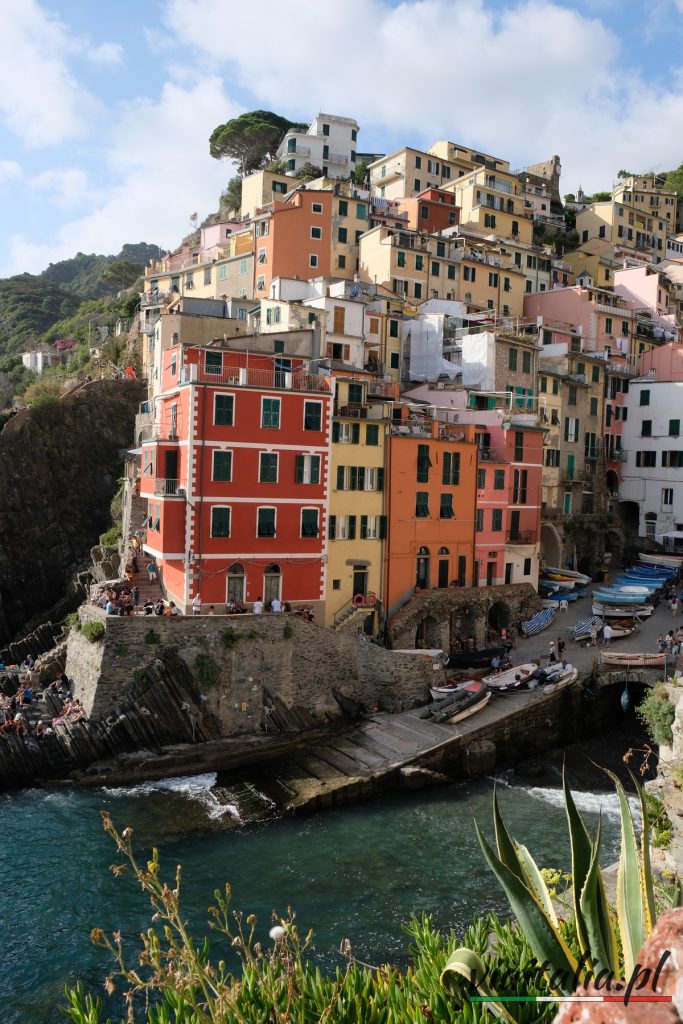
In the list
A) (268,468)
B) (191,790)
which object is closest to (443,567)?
(268,468)

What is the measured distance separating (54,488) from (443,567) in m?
29.9

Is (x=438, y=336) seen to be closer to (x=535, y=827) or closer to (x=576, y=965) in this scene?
(x=535, y=827)

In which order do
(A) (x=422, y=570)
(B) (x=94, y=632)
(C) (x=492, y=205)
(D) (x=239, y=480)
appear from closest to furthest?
(B) (x=94, y=632) → (D) (x=239, y=480) → (A) (x=422, y=570) → (C) (x=492, y=205)

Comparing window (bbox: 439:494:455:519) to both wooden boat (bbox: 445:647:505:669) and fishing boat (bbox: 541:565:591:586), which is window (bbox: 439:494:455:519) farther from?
fishing boat (bbox: 541:565:591:586)

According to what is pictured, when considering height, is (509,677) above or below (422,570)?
below

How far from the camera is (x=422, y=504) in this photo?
3716cm

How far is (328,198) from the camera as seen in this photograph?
5697 centimetres

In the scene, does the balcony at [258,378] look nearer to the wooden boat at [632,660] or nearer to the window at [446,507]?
the window at [446,507]

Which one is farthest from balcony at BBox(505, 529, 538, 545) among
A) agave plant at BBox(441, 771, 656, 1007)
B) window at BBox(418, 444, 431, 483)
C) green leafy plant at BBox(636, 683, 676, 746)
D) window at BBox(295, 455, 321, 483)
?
agave plant at BBox(441, 771, 656, 1007)

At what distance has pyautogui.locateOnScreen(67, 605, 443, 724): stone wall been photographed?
28.9 m

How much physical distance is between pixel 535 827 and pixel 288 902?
8.75 m

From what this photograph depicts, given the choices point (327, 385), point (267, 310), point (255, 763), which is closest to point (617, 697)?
point (255, 763)

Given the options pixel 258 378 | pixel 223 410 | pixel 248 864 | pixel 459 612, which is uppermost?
pixel 258 378

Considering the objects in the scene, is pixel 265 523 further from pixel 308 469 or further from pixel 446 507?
pixel 446 507
